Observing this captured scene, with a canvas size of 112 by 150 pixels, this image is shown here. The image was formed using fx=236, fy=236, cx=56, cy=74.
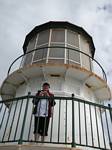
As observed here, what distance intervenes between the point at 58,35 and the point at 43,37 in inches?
30.7

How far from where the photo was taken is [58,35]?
37.7 ft

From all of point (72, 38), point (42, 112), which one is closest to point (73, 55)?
point (72, 38)

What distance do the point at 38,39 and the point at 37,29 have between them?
2.41 feet

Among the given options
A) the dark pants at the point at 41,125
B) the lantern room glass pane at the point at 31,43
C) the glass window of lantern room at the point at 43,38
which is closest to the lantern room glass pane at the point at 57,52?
the glass window of lantern room at the point at 43,38

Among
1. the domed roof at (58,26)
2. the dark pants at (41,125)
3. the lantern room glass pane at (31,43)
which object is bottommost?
the dark pants at (41,125)

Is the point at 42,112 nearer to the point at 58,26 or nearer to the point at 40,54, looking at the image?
the point at 40,54

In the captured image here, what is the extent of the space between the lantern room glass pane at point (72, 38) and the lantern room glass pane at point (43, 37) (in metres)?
1.04

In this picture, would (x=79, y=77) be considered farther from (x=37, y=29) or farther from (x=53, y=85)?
(x=37, y=29)

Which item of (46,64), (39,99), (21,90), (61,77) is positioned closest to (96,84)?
(61,77)

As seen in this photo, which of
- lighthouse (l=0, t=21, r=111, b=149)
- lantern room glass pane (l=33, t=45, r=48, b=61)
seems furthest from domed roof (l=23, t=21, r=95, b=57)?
lantern room glass pane (l=33, t=45, r=48, b=61)

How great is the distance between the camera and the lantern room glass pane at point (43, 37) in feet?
37.3

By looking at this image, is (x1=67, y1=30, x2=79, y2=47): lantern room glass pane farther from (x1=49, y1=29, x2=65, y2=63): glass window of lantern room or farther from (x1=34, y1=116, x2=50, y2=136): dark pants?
(x1=34, y1=116, x2=50, y2=136): dark pants

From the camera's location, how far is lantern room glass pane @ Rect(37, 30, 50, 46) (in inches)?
447

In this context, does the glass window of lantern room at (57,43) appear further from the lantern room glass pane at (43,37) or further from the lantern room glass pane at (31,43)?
the lantern room glass pane at (31,43)
